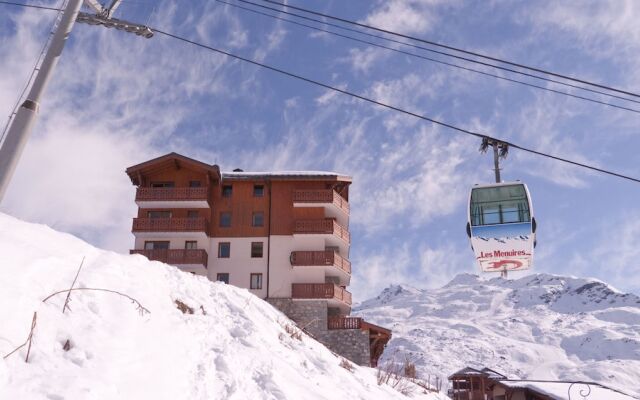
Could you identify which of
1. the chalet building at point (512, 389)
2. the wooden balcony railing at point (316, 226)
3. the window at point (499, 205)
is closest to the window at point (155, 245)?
the wooden balcony railing at point (316, 226)

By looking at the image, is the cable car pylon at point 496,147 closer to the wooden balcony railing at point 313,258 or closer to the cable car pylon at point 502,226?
the cable car pylon at point 502,226

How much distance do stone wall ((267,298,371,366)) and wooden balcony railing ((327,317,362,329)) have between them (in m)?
0.27

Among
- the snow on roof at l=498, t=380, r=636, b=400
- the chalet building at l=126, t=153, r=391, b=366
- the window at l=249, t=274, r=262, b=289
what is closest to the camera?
the chalet building at l=126, t=153, r=391, b=366

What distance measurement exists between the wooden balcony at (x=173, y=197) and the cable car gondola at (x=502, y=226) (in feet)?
90.3

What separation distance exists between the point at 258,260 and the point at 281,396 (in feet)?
108

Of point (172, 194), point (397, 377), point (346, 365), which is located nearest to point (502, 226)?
point (397, 377)

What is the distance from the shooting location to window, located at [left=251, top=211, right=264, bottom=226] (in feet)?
136

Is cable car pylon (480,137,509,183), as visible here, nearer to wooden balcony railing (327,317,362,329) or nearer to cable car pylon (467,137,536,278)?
cable car pylon (467,137,536,278)

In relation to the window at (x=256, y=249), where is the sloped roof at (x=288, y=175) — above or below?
above

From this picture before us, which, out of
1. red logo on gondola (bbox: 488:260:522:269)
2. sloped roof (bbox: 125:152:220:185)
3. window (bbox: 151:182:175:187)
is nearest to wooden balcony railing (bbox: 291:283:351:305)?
sloped roof (bbox: 125:152:220:185)

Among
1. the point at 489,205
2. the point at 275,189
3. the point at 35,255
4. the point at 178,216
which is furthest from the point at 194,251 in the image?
the point at 35,255

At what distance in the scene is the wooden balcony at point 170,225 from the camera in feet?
131

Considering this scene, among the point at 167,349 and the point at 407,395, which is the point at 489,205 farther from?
the point at 167,349

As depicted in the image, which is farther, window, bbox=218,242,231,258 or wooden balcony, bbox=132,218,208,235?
window, bbox=218,242,231,258
